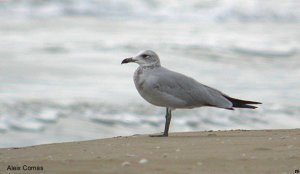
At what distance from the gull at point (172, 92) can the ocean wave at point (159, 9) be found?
16606mm

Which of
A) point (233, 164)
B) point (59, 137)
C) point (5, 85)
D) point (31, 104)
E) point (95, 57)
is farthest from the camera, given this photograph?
point (95, 57)

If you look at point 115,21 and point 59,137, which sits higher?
point 115,21

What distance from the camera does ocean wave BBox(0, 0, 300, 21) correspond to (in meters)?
24.9

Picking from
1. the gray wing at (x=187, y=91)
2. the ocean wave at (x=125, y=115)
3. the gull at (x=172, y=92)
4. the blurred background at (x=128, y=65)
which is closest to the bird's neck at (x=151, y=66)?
the gull at (x=172, y=92)

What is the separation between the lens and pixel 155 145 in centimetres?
665

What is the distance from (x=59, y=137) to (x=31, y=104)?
1973 mm

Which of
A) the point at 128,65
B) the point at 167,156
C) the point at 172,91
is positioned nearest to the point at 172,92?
the point at 172,91

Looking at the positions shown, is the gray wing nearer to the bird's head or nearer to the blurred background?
the bird's head

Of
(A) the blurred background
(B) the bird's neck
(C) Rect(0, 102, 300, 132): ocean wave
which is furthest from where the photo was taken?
(A) the blurred background

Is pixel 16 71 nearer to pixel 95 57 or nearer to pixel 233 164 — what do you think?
pixel 95 57

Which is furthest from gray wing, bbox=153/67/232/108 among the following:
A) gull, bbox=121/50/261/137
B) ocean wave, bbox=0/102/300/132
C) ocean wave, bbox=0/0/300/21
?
ocean wave, bbox=0/0/300/21

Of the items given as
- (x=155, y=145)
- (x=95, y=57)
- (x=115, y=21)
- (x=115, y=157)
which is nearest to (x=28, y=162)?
(x=115, y=157)

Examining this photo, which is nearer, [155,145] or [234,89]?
[155,145]

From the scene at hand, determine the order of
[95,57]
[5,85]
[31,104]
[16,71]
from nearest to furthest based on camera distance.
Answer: [31,104], [5,85], [16,71], [95,57]
